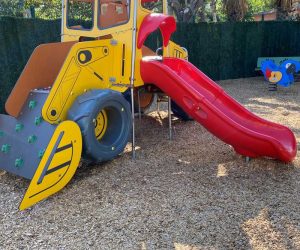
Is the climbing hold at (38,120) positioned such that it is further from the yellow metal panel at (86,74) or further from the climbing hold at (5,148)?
the climbing hold at (5,148)

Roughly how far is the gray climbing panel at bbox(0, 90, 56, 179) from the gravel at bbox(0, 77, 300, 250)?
9.6 inches

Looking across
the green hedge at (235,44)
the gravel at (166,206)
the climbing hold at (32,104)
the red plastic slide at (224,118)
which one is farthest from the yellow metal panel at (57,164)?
the green hedge at (235,44)

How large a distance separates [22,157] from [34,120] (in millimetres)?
396

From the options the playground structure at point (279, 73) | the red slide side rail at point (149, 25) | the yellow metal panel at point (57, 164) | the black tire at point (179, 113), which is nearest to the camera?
the yellow metal panel at point (57, 164)

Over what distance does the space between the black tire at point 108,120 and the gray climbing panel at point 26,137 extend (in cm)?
32

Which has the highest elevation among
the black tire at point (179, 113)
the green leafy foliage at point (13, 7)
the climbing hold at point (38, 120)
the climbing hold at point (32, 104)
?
the green leafy foliage at point (13, 7)

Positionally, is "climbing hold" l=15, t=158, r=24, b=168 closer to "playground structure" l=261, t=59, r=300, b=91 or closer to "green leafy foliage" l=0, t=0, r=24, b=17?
"playground structure" l=261, t=59, r=300, b=91

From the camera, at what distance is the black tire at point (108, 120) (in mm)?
3680

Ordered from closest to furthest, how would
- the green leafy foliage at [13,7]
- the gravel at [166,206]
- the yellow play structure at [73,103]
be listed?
the gravel at [166,206] < the yellow play structure at [73,103] < the green leafy foliage at [13,7]

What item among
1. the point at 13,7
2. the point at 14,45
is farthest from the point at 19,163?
the point at 13,7

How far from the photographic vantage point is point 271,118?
21.0 feet

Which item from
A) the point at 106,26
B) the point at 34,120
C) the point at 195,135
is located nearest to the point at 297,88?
the point at 195,135

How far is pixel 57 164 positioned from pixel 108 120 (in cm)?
117

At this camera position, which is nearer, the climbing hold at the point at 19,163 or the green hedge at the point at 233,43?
the climbing hold at the point at 19,163
